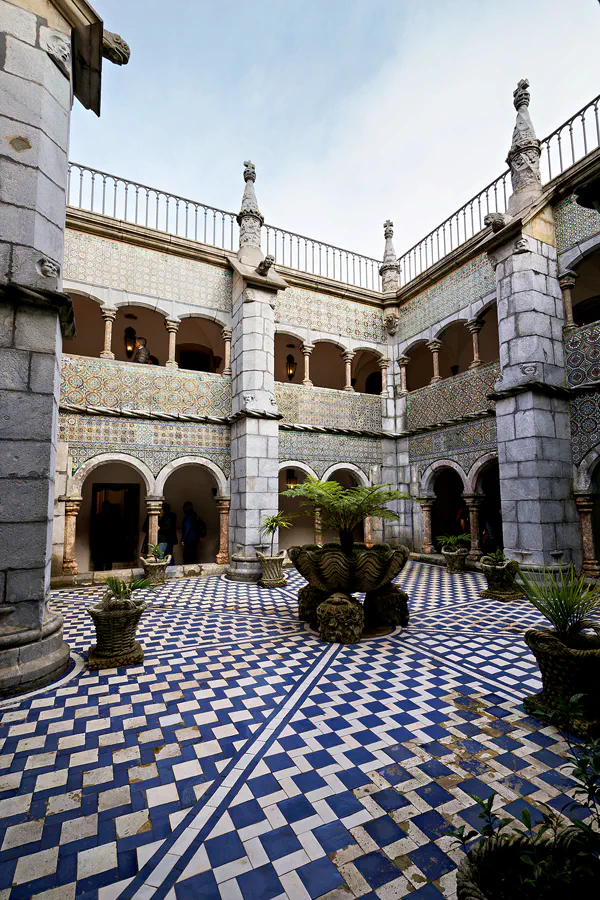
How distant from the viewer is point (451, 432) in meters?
10.2

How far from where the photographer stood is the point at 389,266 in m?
12.2

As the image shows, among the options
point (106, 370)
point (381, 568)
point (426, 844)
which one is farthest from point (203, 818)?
point (106, 370)

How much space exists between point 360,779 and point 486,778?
0.70 m

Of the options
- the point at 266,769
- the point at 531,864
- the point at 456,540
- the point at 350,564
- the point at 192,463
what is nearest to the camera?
the point at 531,864

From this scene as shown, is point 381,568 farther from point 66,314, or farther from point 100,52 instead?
point 100,52

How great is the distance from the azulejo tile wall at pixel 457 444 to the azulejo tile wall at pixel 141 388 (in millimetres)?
4926

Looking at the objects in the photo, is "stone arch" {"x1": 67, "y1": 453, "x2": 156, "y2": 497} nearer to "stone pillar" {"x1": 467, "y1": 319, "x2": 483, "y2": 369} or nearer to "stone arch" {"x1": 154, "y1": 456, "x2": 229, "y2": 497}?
"stone arch" {"x1": 154, "y1": 456, "x2": 229, "y2": 497}

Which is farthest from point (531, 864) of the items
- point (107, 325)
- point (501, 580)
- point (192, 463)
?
point (107, 325)

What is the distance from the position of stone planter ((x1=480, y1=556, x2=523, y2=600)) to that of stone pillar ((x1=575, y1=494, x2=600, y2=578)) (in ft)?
4.64

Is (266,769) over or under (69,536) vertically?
under

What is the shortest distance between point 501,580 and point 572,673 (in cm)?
429

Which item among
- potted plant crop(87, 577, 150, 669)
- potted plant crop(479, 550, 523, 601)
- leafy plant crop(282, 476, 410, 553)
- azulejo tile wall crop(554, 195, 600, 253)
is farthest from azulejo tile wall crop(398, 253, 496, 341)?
potted plant crop(87, 577, 150, 669)

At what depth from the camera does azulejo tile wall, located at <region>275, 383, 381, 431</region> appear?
10.5 m

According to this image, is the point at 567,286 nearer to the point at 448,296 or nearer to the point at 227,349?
the point at 448,296
